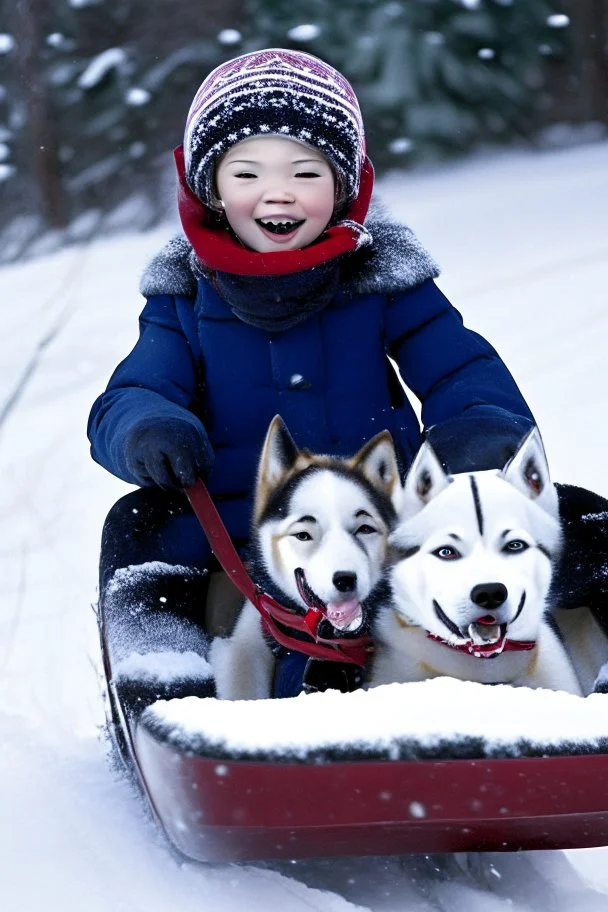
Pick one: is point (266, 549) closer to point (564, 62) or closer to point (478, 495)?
point (478, 495)

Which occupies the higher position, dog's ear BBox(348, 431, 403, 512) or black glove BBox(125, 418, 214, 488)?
dog's ear BBox(348, 431, 403, 512)

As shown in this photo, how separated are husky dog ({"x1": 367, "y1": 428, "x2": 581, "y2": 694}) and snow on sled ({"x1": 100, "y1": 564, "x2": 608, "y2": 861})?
0.11 meters

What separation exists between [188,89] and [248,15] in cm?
90

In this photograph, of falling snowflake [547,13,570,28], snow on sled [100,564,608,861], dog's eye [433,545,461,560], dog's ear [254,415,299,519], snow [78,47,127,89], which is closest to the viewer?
snow on sled [100,564,608,861]

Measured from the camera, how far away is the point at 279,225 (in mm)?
2273

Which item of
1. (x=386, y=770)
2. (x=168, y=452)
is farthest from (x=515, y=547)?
A: (x=168, y=452)

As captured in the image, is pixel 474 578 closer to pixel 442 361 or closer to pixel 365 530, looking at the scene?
pixel 365 530

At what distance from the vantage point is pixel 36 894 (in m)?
1.98

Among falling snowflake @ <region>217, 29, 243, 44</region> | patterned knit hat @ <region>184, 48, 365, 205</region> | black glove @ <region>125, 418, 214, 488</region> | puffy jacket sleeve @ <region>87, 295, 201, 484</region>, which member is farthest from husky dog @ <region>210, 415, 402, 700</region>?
falling snowflake @ <region>217, 29, 243, 44</region>

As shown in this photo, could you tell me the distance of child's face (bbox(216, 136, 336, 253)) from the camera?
225 cm

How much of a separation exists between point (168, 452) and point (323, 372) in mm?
409

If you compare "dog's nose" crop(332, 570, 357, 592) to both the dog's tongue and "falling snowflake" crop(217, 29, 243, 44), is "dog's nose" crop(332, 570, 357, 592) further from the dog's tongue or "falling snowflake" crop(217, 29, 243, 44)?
"falling snowflake" crop(217, 29, 243, 44)

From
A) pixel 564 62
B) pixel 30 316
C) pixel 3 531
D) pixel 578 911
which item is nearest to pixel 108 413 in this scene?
pixel 578 911

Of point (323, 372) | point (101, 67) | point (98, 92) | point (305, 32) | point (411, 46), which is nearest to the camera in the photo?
point (323, 372)
